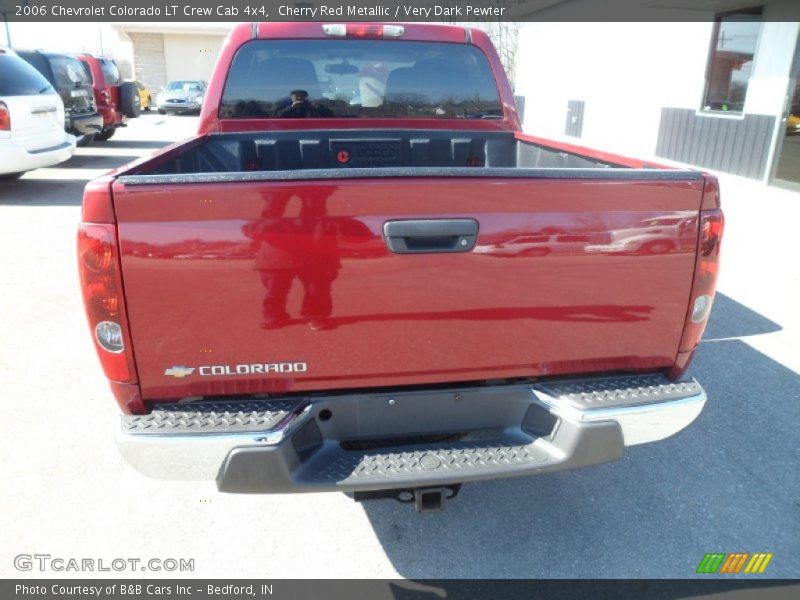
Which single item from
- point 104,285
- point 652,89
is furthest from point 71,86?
point 104,285

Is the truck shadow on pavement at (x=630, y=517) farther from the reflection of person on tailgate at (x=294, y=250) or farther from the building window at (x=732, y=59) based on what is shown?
the building window at (x=732, y=59)

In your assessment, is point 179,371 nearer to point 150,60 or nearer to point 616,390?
point 616,390

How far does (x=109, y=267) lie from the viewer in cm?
183

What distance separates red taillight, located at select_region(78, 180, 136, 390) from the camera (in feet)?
5.91

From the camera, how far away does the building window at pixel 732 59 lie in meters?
11.1

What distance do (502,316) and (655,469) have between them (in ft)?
5.33

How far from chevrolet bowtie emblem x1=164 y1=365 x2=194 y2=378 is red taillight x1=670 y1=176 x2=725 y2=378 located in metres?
1.80

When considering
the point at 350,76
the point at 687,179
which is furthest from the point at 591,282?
the point at 350,76

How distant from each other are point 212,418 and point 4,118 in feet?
27.3

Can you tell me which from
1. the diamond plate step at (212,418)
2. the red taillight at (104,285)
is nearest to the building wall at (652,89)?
the diamond plate step at (212,418)

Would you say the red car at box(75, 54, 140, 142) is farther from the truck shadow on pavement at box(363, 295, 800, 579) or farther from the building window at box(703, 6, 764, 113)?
the truck shadow on pavement at box(363, 295, 800, 579)

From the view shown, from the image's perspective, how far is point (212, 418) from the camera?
1.97 m

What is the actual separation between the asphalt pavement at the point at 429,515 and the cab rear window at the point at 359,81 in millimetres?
2146

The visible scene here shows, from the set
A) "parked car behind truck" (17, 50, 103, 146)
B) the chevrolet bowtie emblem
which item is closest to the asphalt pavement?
the chevrolet bowtie emblem
